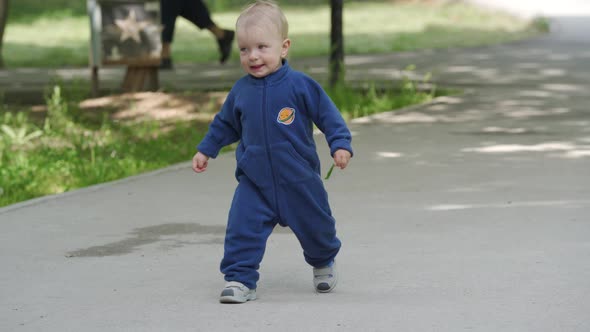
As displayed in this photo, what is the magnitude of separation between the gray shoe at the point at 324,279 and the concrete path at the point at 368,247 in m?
0.05

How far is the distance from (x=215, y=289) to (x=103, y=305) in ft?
1.94

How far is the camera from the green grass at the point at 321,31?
22391 millimetres

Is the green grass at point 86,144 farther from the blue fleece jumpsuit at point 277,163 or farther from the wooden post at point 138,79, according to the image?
the blue fleece jumpsuit at point 277,163

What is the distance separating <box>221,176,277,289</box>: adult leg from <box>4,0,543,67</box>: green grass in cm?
1545

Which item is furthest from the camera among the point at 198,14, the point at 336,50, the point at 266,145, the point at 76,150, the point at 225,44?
the point at 225,44

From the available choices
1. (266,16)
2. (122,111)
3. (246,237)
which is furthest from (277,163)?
(122,111)

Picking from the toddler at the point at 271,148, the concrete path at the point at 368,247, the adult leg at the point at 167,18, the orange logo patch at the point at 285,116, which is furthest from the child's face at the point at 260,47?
the adult leg at the point at 167,18

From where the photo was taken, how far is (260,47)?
5.61 metres

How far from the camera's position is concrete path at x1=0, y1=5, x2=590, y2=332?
5289 mm

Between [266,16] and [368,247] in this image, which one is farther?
[368,247]

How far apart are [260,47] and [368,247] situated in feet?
5.42

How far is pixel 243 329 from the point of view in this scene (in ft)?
16.6

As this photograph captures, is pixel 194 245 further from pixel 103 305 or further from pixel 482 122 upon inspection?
pixel 482 122

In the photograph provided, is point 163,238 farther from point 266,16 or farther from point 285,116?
point 266,16
